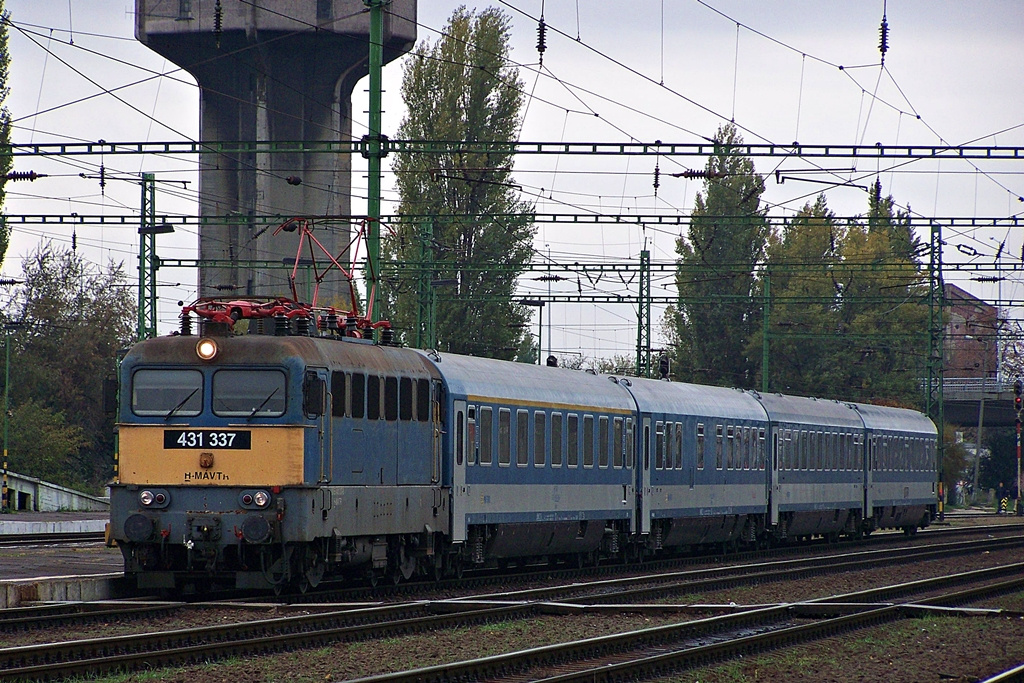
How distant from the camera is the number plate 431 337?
62.9 feet

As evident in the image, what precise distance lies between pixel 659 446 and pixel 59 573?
43.8 ft

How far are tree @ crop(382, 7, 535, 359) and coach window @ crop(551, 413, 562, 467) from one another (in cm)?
3048

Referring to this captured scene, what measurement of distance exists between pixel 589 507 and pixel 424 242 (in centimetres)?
1511

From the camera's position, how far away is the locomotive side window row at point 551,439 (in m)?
24.5

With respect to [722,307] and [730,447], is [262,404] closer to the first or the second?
[730,447]

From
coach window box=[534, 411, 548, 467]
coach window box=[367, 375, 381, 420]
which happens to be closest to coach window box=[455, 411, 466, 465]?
coach window box=[367, 375, 381, 420]

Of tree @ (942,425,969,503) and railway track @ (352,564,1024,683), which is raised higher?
railway track @ (352,564,1024,683)

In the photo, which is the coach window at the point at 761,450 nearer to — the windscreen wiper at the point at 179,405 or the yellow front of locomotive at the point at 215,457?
the yellow front of locomotive at the point at 215,457

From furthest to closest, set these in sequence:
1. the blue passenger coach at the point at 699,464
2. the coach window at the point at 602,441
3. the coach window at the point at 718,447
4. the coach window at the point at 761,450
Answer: the coach window at the point at 761,450 → the coach window at the point at 718,447 → the blue passenger coach at the point at 699,464 → the coach window at the point at 602,441

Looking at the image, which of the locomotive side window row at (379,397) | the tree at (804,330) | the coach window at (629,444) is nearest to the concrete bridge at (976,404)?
the tree at (804,330)

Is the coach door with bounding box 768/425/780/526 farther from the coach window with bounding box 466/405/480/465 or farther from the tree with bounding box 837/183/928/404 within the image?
the tree with bounding box 837/183/928/404

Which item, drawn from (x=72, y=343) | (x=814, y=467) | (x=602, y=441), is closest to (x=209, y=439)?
(x=602, y=441)

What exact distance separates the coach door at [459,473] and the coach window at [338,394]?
3.49 m

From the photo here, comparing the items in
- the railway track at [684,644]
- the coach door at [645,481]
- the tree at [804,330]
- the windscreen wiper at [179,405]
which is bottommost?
the railway track at [684,644]
